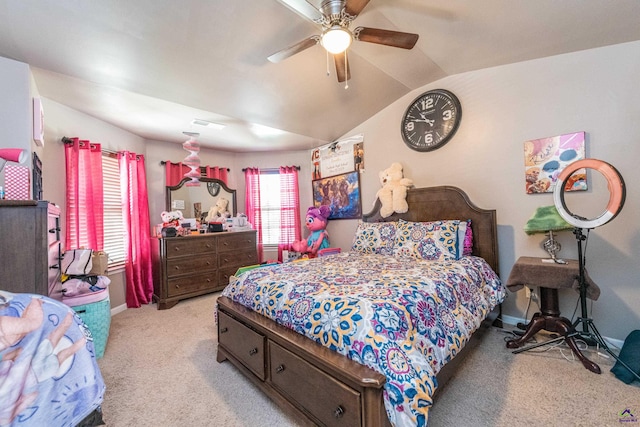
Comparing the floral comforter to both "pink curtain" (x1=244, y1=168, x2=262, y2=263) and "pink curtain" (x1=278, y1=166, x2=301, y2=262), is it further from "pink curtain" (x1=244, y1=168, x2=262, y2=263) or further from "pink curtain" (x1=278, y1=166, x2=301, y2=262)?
"pink curtain" (x1=244, y1=168, x2=262, y2=263)

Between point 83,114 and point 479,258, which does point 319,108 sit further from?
point 83,114

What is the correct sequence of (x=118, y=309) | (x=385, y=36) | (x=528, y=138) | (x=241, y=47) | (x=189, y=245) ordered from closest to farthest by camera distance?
(x=385, y=36)
(x=241, y=47)
(x=528, y=138)
(x=118, y=309)
(x=189, y=245)

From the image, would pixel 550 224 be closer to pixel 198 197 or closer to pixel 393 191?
pixel 393 191

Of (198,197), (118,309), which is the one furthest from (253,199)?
(118,309)

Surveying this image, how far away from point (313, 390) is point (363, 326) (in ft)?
1.47

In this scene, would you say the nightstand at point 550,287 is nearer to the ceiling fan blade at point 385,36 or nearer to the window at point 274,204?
the ceiling fan blade at point 385,36

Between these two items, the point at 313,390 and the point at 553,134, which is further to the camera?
the point at 553,134

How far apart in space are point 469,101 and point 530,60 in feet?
1.87

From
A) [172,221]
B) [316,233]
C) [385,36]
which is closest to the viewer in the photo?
[385,36]

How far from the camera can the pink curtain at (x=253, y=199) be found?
479 centimetres

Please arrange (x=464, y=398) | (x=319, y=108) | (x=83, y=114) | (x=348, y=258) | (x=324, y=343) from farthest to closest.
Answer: (x=319, y=108) < (x=83, y=114) < (x=348, y=258) < (x=464, y=398) < (x=324, y=343)

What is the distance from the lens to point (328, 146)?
14.7 ft

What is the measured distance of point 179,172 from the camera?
4.12 m

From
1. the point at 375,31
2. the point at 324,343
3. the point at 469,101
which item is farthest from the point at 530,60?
the point at 324,343
